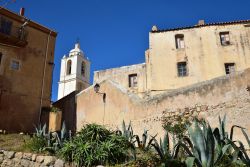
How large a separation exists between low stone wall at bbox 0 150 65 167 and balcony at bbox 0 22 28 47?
8854 millimetres

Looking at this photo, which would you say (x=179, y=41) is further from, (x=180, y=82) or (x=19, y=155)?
(x=19, y=155)

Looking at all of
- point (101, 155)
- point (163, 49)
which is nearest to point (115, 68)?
point (163, 49)

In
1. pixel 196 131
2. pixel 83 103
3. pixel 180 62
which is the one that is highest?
pixel 180 62

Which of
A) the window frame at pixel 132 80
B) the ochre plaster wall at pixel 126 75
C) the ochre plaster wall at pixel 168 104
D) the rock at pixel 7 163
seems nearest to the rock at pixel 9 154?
the rock at pixel 7 163

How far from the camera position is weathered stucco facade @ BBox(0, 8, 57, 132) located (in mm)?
16141

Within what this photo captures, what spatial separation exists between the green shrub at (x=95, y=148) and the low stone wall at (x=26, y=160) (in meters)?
0.29

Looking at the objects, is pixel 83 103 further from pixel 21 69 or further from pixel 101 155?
pixel 101 155

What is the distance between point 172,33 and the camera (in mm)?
21844

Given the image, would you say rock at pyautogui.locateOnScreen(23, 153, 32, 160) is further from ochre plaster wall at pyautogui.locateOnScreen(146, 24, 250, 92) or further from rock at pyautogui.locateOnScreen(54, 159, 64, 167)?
ochre plaster wall at pyautogui.locateOnScreen(146, 24, 250, 92)

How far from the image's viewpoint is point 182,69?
21047 millimetres

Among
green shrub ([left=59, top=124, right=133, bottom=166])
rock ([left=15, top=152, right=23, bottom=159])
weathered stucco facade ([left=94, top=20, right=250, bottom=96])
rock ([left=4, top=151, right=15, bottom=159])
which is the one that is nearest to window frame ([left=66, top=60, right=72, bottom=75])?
weathered stucco facade ([left=94, top=20, right=250, bottom=96])

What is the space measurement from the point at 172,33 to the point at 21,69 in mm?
11558

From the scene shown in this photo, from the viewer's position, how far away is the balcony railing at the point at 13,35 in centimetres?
1653

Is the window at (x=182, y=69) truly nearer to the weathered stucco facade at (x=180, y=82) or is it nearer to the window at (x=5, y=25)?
the weathered stucco facade at (x=180, y=82)
